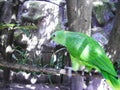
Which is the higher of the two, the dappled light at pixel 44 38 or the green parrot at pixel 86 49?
the green parrot at pixel 86 49

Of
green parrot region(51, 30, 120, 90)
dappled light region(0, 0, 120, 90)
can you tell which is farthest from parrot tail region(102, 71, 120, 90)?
dappled light region(0, 0, 120, 90)

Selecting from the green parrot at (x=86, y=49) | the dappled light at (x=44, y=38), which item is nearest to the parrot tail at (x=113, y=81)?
the green parrot at (x=86, y=49)

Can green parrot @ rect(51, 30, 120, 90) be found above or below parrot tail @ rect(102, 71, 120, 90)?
above

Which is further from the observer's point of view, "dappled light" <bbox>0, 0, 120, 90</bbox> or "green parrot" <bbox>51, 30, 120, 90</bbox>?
"dappled light" <bbox>0, 0, 120, 90</bbox>

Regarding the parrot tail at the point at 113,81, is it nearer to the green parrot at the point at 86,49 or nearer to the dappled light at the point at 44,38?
the green parrot at the point at 86,49

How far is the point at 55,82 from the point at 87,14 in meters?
2.26

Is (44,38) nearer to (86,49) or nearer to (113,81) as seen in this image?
(86,49)

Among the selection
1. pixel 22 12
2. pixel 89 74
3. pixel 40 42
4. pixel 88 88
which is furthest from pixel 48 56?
pixel 89 74

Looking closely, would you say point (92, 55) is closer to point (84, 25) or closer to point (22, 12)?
point (84, 25)

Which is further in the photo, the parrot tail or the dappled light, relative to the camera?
the dappled light

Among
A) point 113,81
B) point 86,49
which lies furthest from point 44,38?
point 113,81

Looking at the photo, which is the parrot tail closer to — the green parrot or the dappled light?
the green parrot

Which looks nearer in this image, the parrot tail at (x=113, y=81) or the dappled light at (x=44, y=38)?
the parrot tail at (x=113, y=81)

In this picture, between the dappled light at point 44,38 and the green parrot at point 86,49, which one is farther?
the dappled light at point 44,38
